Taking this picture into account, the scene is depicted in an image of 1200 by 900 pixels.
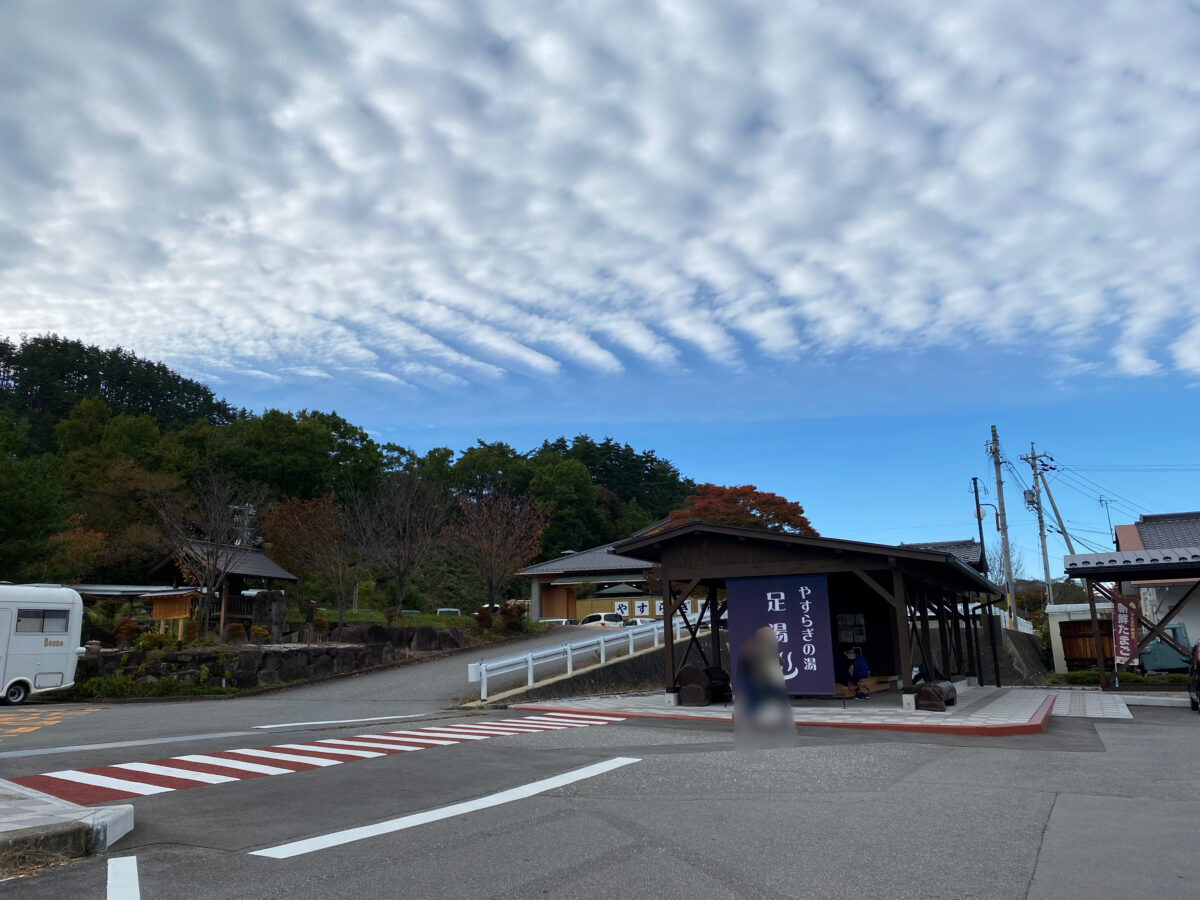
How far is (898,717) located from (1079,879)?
8.98 meters

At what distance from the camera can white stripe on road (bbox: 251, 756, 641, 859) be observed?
5.34 m

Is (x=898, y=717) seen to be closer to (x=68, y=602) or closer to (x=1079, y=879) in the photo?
(x=1079, y=879)

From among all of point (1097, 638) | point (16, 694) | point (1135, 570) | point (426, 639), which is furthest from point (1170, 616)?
point (16, 694)

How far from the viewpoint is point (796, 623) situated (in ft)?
50.2

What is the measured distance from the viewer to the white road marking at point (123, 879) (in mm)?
4355

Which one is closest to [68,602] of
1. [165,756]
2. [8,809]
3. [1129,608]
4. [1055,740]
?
[165,756]

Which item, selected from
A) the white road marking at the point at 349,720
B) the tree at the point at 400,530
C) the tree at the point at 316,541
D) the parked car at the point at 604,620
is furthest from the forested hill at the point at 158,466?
the white road marking at the point at 349,720

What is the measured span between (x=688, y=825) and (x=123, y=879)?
3.61m

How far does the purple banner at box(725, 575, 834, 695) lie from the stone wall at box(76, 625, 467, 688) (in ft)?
43.7

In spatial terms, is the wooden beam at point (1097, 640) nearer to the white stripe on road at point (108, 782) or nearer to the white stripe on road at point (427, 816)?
the white stripe on road at point (427, 816)

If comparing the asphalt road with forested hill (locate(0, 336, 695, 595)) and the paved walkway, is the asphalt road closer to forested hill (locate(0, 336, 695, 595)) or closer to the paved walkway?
the paved walkway

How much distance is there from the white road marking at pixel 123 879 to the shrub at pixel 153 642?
1851 cm

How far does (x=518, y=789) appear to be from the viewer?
735 cm

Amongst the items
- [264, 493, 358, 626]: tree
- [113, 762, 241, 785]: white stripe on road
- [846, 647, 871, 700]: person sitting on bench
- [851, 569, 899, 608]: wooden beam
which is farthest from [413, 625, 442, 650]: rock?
[113, 762, 241, 785]: white stripe on road
